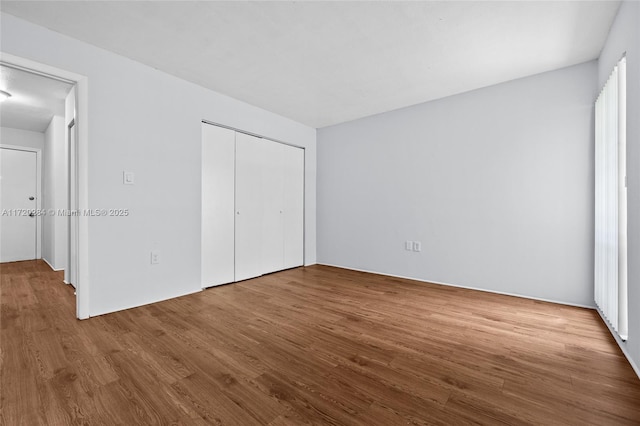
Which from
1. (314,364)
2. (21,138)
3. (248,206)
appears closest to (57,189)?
(21,138)

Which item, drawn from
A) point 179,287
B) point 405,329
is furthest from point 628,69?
point 179,287

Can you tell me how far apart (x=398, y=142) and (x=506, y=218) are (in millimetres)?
1768

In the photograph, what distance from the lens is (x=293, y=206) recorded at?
4848mm

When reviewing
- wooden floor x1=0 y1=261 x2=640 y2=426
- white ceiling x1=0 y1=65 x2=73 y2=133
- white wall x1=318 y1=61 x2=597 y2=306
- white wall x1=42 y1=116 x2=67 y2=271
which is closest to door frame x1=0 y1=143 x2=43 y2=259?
white ceiling x1=0 y1=65 x2=73 y2=133

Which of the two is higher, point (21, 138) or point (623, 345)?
point (21, 138)

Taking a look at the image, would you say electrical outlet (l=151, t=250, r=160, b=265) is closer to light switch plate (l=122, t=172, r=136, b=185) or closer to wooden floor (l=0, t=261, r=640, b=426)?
wooden floor (l=0, t=261, r=640, b=426)

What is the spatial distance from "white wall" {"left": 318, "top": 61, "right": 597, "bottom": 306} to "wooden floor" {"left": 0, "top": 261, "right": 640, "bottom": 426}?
522 millimetres

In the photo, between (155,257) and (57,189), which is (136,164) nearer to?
(155,257)

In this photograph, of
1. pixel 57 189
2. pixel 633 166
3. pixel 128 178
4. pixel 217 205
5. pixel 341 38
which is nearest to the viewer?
pixel 633 166

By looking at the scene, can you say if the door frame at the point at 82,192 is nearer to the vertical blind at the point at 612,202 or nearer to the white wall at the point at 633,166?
the white wall at the point at 633,166

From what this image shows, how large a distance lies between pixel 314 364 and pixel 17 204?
22.4 feet

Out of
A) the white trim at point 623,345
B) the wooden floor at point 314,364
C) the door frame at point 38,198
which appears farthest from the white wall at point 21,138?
the white trim at point 623,345

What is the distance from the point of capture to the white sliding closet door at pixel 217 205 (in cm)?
352

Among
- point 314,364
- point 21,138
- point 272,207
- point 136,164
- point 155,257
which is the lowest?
point 314,364
